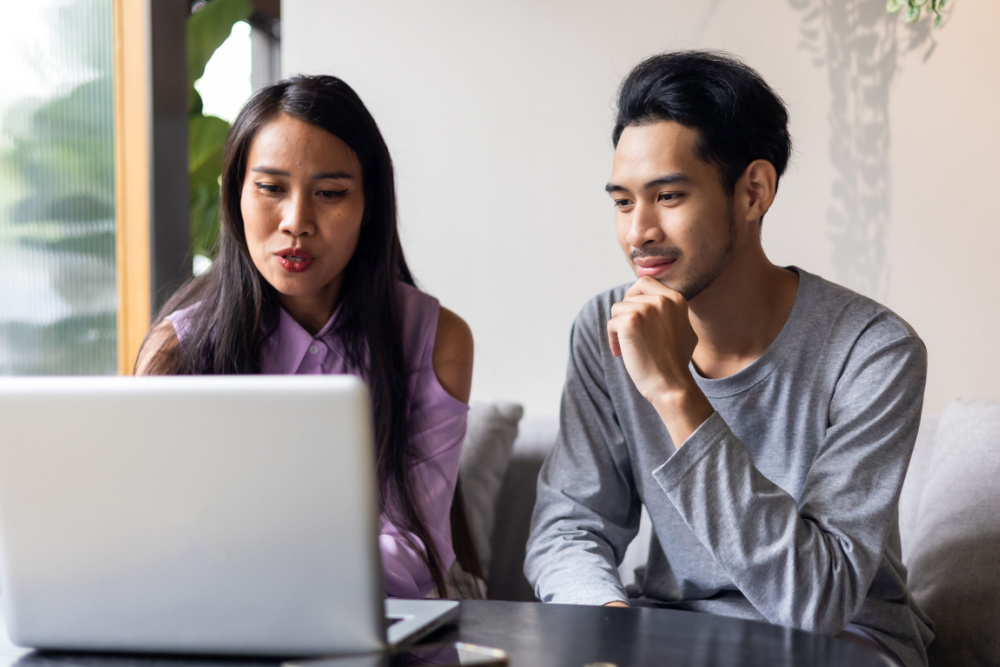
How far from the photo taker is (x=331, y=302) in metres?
1.52

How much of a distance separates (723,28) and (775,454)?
978 mm

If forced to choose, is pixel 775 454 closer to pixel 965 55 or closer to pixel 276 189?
pixel 276 189

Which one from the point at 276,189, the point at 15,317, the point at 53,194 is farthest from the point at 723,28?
the point at 15,317

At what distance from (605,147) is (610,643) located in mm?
1339

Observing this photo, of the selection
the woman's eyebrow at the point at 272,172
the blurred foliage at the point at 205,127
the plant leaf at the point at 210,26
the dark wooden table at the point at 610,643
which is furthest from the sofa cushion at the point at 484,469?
the plant leaf at the point at 210,26

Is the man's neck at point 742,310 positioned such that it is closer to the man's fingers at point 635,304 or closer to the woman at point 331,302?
the man's fingers at point 635,304

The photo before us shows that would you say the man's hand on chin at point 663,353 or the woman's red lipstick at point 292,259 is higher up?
the woman's red lipstick at point 292,259

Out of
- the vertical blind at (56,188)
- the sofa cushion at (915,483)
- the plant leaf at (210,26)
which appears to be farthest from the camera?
the plant leaf at (210,26)

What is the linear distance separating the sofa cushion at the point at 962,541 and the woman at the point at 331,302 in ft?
2.61

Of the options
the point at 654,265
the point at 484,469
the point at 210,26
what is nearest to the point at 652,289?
the point at 654,265

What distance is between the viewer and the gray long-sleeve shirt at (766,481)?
106cm

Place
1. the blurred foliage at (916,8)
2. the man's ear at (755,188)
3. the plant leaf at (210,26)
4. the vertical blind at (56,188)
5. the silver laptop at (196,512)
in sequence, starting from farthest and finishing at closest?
the plant leaf at (210,26) < the vertical blind at (56,188) < the blurred foliage at (916,8) < the man's ear at (755,188) < the silver laptop at (196,512)

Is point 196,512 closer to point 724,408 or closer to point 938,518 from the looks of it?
point 724,408

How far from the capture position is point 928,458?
161 centimetres
